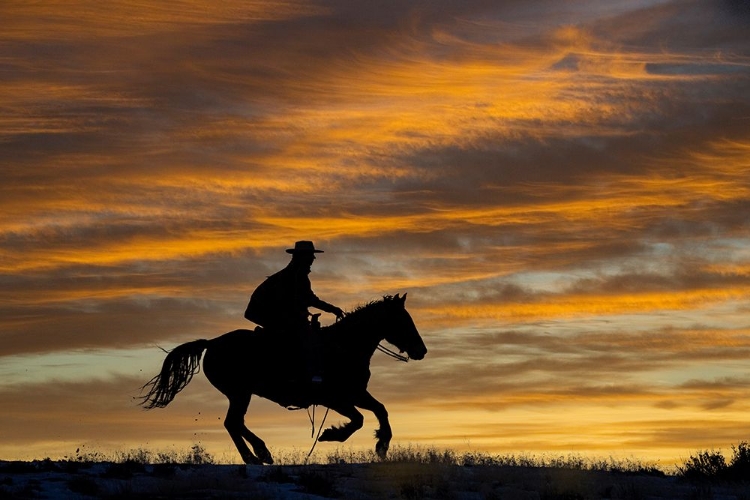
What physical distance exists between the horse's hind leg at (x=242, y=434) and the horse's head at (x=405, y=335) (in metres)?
3.05

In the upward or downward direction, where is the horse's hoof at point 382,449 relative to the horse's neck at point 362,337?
downward

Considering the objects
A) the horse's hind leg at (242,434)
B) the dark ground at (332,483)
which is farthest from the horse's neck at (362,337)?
the dark ground at (332,483)

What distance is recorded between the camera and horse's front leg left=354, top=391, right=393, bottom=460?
71.8 ft

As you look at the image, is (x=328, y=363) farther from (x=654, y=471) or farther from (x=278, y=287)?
(x=654, y=471)

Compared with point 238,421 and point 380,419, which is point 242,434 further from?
point 380,419

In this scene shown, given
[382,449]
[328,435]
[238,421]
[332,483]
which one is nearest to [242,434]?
[238,421]

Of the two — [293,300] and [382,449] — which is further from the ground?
[293,300]

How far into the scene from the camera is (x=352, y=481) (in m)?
17.5

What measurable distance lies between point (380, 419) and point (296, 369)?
1852mm

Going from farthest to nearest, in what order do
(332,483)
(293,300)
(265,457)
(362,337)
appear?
1. (362,337)
2. (293,300)
3. (265,457)
4. (332,483)

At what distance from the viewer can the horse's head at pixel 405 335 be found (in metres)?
23.1

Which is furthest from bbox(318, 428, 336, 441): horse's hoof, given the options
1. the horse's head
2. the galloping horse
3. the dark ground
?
the dark ground

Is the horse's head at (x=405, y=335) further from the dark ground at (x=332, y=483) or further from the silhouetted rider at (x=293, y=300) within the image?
the dark ground at (x=332, y=483)

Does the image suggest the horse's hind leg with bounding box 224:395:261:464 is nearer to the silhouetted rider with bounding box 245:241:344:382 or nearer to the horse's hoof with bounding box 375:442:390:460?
the silhouetted rider with bounding box 245:241:344:382
